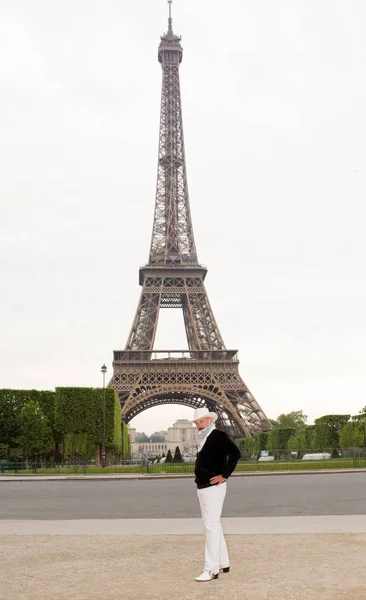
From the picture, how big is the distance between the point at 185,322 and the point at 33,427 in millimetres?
32504

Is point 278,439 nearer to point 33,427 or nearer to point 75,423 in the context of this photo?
point 75,423

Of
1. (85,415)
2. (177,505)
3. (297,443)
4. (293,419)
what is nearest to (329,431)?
(297,443)

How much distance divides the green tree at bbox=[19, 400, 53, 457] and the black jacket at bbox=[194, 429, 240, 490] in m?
46.5

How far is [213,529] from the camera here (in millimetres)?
6684

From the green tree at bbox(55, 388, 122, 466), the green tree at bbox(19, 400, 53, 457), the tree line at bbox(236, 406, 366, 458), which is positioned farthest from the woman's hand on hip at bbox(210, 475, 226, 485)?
the tree line at bbox(236, 406, 366, 458)

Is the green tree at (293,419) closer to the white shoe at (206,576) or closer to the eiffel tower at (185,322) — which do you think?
the eiffel tower at (185,322)

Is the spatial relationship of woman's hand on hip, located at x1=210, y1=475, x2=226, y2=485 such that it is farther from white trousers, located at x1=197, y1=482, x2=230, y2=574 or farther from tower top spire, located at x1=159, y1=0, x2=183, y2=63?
tower top spire, located at x1=159, y1=0, x2=183, y2=63

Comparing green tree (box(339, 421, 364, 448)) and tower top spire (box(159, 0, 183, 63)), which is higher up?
tower top spire (box(159, 0, 183, 63))

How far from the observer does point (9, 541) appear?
361 inches

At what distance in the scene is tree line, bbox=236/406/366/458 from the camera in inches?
2176

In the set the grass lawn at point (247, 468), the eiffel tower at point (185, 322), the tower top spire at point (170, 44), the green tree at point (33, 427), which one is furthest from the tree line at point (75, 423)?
the tower top spire at point (170, 44)

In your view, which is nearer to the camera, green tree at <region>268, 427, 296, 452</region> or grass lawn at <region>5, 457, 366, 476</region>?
grass lawn at <region>5, 457, 366, 476</region>

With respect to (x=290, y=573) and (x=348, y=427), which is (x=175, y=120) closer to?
(x=348, y=427)

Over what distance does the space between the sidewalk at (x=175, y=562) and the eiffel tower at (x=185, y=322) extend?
57179 mm
